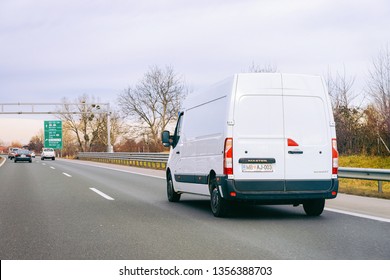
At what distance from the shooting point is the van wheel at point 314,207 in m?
9.20

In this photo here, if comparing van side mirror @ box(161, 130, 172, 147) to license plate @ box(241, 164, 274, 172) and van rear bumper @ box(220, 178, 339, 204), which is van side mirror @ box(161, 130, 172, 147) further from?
license plate @ box(241, 164, 274, 172)

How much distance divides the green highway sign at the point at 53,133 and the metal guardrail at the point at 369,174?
61351mm

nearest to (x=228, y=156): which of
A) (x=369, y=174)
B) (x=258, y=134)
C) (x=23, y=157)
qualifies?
(x=258, y=134)

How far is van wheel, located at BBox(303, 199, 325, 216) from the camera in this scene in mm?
9195

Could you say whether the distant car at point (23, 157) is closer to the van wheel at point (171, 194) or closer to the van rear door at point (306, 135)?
the van wheel at point (171, 194)

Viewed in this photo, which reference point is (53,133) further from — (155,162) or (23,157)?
(155,162)

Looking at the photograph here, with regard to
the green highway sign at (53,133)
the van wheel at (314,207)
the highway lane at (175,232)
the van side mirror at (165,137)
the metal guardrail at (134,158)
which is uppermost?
the green highway sign at (53,133)

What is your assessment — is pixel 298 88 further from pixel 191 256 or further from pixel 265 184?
pixel 191 256

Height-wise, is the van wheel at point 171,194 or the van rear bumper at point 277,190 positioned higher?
the van rear bumper at point 277,190

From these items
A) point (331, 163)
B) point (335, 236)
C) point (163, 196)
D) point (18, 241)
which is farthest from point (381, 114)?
point (18, 241)

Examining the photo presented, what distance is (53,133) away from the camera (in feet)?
233

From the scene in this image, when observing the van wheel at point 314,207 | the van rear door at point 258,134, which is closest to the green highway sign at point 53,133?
the van wheel at point 314,207

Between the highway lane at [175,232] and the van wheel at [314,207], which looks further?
the van wheel at [314,207]

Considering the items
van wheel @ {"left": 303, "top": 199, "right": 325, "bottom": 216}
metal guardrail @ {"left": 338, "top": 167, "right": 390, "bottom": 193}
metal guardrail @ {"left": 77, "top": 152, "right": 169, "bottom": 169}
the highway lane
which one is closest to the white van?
van wheel @ {"left": 303, "top": 199, "right": 325, "bottom": 216}
